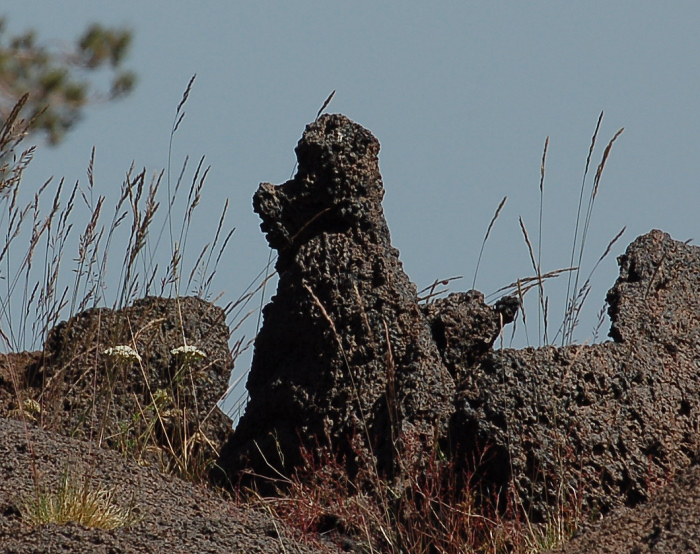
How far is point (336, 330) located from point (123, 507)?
1.20m

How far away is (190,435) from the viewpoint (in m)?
5.19

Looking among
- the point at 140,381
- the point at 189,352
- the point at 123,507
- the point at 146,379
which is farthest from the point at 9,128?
the point at 140,381

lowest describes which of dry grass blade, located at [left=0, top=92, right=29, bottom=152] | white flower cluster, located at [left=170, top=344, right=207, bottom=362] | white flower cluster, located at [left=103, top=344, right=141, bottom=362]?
white flower cluster, located at [left=103, top=344, right=141, bottom=362]

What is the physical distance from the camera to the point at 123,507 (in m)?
3.77

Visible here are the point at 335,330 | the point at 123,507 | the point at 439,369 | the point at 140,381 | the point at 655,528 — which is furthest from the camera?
the point at 140,381

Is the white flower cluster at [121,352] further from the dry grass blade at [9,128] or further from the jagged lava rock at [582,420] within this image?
the jagged lava rock at [582,420]

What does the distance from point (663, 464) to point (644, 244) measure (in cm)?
119

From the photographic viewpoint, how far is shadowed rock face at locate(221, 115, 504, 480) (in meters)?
4.36

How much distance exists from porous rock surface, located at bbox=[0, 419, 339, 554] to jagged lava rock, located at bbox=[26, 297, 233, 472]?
1.77 ft

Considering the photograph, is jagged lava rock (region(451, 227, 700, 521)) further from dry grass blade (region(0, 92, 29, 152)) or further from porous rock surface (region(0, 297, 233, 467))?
dry grass blade (region(0, 92, 29, 152))

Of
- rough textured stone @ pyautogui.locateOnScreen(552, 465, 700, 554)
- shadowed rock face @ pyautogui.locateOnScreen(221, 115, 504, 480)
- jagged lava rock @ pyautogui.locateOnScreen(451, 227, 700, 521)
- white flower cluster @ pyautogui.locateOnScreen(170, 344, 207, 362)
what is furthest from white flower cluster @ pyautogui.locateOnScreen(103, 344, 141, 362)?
rough textured stone @ pyautogui.locateOnScreen(552, 465, 700, 554)

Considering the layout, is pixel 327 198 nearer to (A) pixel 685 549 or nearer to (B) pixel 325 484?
(B) pixel 325 484

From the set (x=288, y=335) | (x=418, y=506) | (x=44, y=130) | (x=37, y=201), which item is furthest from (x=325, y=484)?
(x=44, y=130)

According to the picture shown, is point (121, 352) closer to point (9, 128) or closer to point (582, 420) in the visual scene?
point (9, 128)
